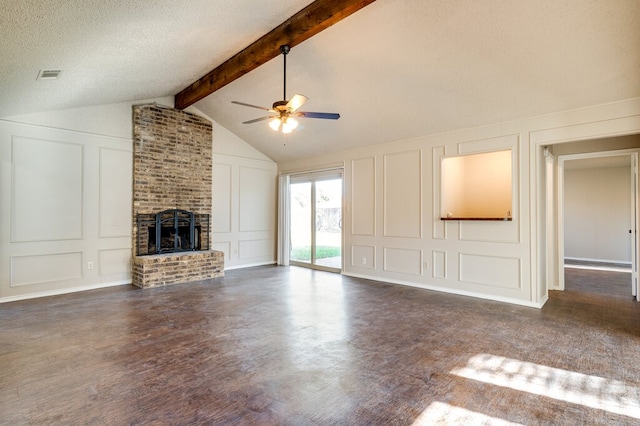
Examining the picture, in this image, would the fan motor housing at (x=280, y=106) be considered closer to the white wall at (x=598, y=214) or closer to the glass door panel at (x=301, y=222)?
the glass door panel at (x=301, y=222)

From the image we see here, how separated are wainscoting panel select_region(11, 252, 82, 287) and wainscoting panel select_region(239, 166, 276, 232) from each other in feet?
10.8

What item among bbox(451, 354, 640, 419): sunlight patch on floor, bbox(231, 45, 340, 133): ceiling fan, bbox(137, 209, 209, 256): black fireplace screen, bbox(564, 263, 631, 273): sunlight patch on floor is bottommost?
bbox(451, 354, 640, 419): sunlight patch on floor

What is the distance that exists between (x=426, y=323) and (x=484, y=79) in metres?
3.11

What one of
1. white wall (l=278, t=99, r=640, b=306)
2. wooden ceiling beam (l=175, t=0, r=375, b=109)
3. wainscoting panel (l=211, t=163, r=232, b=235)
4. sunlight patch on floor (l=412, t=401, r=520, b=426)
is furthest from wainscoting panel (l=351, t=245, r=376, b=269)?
sunlight patch on floor (l=412, t=401, r=520, b=426)

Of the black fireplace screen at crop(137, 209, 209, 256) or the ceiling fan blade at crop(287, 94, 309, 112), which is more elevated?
the ceiling fan blade at crop(287, 94, 309, 112)

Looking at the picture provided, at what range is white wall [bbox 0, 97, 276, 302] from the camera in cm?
479

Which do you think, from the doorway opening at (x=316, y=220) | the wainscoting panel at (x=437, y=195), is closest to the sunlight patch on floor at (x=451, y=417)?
the wainscoting panel at (x=437, y=195)

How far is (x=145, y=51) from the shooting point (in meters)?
3.61

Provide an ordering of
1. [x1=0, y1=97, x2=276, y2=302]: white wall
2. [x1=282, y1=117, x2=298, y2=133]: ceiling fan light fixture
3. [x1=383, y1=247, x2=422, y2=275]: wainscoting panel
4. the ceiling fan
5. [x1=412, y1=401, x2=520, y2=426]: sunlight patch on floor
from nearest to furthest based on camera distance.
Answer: [x1=412, y1=401, x2=520, y2=426]: sunlight patch on floor
the ceiling fan
[x1=282, y1=117, x2=298, y2=133]: ceiling fan light fixture
[x1=0, y1=97, x2=276, y2=302]: white wall
[x1=383, y1=247, x2=422, y2=275]: wainscoting panel

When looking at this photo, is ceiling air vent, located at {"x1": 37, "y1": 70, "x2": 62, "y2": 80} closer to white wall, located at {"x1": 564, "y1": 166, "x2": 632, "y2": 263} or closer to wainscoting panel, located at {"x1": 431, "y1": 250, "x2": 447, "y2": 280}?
wainscoting panel, located at {"x1": 431, "y1": 250, "x2": 447, "y2": 280}

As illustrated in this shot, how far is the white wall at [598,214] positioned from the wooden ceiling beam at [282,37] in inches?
351

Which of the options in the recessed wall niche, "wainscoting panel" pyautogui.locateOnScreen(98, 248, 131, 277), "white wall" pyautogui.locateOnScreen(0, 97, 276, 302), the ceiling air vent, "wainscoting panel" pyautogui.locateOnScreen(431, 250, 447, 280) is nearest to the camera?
the ceiling air vent

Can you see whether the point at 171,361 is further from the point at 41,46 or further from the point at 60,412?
the point at 41,46

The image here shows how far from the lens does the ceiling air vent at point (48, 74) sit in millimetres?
3362
